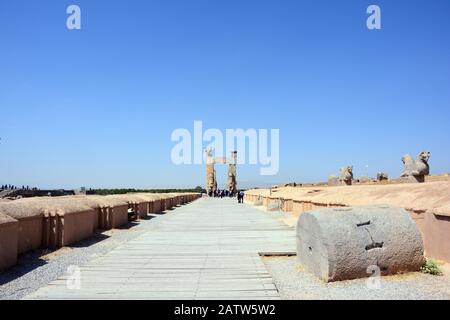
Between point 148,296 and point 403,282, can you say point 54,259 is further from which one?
point 403,282

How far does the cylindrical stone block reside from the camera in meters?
6.19

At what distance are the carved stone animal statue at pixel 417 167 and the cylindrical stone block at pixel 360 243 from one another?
423 inches

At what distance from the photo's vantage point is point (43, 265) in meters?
8.07

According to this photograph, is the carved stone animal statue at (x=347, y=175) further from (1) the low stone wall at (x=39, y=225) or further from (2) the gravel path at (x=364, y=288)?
(2) the gravel path at (x=364, y=288)

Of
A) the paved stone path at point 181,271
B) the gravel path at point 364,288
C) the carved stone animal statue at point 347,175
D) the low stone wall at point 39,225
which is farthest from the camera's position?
the carved stone animal statue at point 347,175

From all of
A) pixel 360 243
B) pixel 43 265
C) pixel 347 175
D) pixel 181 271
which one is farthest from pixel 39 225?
pixel 347 175

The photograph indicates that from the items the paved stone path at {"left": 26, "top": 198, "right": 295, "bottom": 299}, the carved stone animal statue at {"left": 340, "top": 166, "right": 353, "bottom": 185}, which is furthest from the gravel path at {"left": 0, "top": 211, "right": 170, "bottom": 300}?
the carved stone animal statue at {"left": 340, "top": 166, "right": 353, "bottom": 185}

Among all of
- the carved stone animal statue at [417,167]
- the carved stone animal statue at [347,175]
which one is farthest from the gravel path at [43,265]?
the carved stone animal statue at [347,175]

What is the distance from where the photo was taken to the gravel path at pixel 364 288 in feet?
17.9

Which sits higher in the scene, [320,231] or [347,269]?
[320,231]

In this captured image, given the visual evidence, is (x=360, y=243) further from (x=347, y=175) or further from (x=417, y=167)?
(x=347, y=175)
